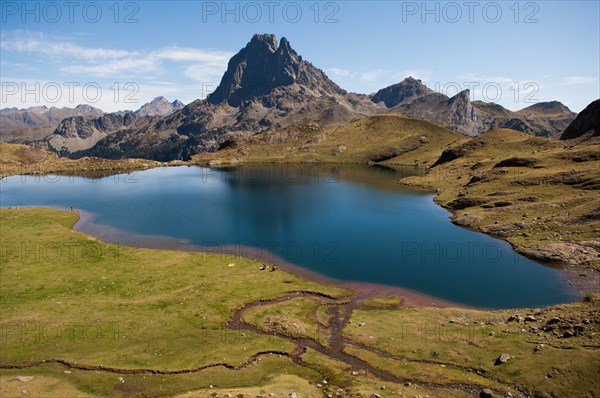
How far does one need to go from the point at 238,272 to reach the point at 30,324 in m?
30.6

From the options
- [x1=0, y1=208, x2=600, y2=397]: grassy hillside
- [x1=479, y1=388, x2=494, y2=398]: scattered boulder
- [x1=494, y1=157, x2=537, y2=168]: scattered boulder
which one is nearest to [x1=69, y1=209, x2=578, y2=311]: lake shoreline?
[x1=0, y1=208, x2=600, y2=397]: grassy hillside

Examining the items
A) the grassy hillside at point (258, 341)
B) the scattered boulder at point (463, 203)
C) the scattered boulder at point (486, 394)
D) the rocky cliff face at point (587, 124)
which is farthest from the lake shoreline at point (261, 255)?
the rocky cliff face at point (587, 124)

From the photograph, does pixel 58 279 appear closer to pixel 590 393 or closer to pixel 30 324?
pixel 30 324

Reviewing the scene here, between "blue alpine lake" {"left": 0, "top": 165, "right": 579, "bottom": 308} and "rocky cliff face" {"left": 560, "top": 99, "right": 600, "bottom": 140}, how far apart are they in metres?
89.1

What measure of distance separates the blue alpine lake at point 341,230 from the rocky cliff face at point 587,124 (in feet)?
292

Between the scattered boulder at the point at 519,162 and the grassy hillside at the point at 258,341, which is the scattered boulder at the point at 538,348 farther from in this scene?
the scattered boulder at the point at 519,162

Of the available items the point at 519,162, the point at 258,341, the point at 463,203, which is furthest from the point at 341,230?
the point at 519,162

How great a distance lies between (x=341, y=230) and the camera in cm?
9762

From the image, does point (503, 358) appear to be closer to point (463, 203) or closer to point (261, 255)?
point (261, 255)

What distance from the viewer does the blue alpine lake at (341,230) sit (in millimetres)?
64625

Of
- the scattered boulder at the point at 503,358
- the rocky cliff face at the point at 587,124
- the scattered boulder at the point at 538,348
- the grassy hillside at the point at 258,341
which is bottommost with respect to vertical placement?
the grassy hillside at the point at 258,341

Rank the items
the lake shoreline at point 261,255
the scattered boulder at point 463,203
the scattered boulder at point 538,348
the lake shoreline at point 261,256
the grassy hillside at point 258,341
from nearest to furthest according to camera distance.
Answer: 1. the grassy hillside at point 258,341
2. the scattered boulder at point 538,348
3. the lake shoreline at point 261,256
4. the lake shoreline at point 261,255
5. the scattered boulder at point 463,203

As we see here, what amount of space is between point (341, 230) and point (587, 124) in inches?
6097

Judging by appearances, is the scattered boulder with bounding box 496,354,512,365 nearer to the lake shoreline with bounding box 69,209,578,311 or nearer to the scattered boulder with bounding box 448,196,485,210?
the lake shoreline with bounding box 69,209,578,311
